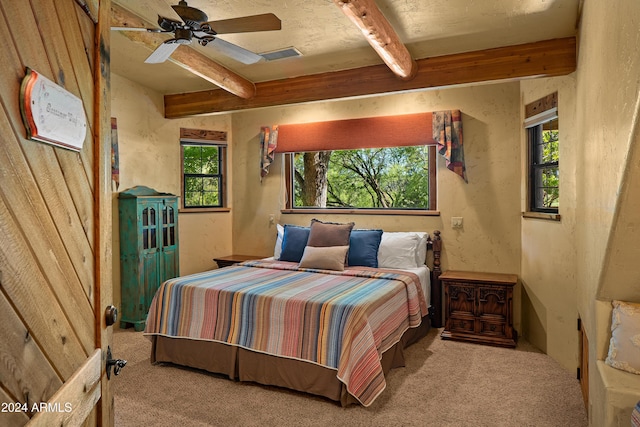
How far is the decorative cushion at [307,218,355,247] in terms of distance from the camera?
4359 mm

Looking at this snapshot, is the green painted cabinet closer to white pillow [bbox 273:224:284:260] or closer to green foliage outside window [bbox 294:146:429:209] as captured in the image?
white pillow [bbox 273:224:284:260]

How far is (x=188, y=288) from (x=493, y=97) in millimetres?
3457

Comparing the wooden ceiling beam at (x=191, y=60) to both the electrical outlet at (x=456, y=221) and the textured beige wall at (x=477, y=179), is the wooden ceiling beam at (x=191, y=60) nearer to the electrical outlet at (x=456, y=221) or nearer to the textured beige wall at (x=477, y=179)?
the textured beige wall at (x=477, y=179)

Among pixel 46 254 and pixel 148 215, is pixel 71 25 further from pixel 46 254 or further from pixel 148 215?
pixel 148 215

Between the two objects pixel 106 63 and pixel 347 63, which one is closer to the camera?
pixel 106 63

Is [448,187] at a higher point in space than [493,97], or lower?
lower

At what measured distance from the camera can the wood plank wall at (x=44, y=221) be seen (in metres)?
0.82

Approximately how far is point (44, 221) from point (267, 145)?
445 cm

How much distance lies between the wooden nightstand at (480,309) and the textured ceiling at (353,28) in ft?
6.85

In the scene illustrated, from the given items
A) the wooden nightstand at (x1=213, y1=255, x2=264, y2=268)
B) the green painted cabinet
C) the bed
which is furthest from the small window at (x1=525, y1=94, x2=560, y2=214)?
the green painted cabinet

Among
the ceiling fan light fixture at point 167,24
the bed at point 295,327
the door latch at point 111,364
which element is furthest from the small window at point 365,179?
the door latch at point 111,364

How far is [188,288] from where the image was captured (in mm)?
3361

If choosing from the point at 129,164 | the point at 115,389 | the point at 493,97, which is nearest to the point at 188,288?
the point at 115,389

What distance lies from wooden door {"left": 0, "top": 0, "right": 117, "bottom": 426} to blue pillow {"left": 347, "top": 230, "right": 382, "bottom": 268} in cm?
322
